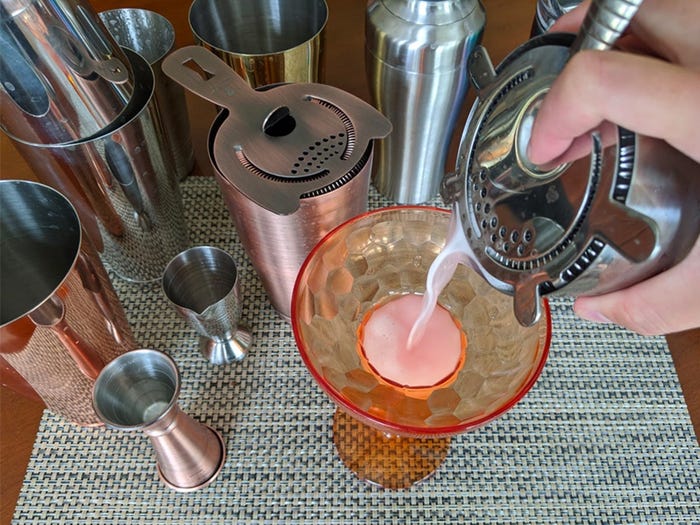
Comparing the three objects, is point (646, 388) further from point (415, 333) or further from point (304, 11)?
point (304, 11)

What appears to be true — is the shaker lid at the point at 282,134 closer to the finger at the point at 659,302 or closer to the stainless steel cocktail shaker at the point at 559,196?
the stainless steel cocktail shaker at the point at 559,196

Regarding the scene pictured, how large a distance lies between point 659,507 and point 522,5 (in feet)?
2.34

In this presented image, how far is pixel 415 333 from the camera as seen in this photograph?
53cm

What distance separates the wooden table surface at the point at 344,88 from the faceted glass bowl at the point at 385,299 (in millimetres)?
230

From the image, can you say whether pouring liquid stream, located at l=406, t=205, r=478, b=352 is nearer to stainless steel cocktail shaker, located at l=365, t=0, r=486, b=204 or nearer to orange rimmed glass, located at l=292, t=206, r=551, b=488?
orange rimmed glass, located at l=292, t=206, r=551, b=488

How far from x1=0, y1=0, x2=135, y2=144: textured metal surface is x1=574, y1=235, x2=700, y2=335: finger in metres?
0.43

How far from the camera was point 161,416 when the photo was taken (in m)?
0.45

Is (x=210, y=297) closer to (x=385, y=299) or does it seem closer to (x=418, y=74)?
(x=385, y=299)

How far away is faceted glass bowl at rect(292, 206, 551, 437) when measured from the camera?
0.44 m

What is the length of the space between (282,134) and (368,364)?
0.22 metres

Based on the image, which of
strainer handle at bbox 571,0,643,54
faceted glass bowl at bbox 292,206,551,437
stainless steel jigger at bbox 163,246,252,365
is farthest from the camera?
stainless steel jigger at bbox 163,246,252,365

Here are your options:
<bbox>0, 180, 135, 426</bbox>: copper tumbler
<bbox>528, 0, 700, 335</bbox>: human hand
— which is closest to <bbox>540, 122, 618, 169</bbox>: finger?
<bbox>528, 0, 700, 335</bbox>: human hand

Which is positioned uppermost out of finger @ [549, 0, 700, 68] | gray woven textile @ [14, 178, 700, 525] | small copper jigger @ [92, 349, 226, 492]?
finger @ [549, 0, 700, 68]

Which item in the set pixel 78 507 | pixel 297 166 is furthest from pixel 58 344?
pixel 297 166
